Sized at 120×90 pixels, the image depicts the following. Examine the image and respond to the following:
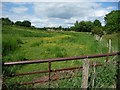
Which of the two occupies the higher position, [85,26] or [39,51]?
[85,26]

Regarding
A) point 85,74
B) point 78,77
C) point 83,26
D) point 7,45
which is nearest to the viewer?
point 85,74

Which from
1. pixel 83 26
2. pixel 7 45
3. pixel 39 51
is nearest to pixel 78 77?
pixel 7 45

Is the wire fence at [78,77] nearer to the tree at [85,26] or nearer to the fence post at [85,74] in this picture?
the fence post at [85,74]

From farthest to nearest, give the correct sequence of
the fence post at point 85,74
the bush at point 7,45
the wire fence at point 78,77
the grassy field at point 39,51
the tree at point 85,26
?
the tree at point 85,26 < the bush at point 7,45 < the grassy field at point 39,51 < the wire fence at point 78,77 < the fence post at point 85,74

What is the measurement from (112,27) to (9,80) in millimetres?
61902

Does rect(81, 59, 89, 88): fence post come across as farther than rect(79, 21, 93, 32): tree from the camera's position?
No

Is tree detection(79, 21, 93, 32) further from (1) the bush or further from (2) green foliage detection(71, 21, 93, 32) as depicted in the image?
(1) the bush

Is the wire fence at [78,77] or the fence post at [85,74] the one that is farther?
the wire fence at [78,77]

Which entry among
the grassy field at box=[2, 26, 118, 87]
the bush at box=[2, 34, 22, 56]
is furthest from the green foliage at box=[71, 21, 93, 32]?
the bush at box=[2, 34, 22, 56]

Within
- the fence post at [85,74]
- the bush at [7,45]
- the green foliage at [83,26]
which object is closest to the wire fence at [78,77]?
the fence post at [85,74]

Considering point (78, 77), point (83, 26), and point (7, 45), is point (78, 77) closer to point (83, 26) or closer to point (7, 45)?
point (7, 45)

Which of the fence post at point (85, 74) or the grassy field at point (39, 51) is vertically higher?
the fence post at point (85, 74)

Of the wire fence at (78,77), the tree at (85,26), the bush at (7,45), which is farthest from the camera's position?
the tree at (85,26)

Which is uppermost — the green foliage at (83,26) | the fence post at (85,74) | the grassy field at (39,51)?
the green foliage at (83,26)
